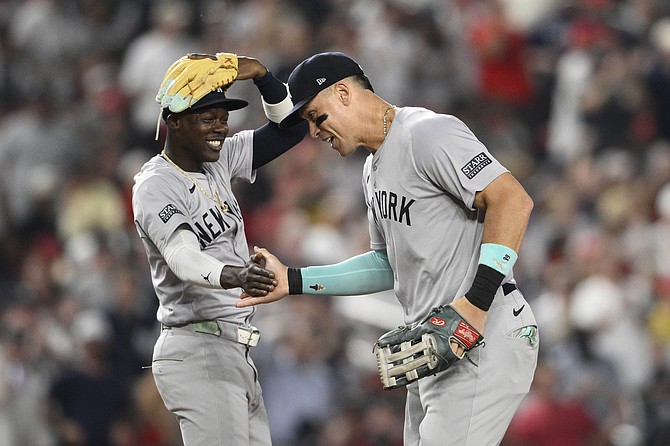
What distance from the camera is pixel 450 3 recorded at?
38.9 ft

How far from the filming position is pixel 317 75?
4547 mm

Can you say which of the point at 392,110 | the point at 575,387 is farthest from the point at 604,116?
the point at 392,110

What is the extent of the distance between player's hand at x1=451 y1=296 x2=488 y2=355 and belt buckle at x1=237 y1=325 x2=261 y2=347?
97 cm

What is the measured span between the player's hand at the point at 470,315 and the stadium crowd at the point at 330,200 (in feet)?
12.7

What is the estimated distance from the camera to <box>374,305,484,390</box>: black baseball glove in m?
4.28

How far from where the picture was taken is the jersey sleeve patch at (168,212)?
461 centimetres

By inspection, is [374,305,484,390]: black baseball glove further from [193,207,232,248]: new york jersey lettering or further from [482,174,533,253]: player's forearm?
[193,207,232,248]: new york jersey lettering

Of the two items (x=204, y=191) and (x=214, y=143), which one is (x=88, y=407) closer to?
(x=204, y=191)

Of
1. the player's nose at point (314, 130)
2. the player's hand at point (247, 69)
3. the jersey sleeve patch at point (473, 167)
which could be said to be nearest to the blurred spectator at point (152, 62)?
the player's hand at point (247, 69)

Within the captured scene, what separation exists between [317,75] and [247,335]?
108cm

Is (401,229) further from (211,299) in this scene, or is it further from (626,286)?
(626,286)

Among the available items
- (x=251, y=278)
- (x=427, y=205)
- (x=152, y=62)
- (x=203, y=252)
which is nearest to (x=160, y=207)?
(x=203, y=252)

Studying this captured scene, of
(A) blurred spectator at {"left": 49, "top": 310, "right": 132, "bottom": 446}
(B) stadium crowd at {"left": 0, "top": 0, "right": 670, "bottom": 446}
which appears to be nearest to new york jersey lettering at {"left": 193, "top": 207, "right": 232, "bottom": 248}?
(B) stadium crowd at {"left": 0, "top": 0, "right": 670, "bottom": 446}

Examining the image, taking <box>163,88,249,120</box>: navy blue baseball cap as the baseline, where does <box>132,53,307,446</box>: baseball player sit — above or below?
below
